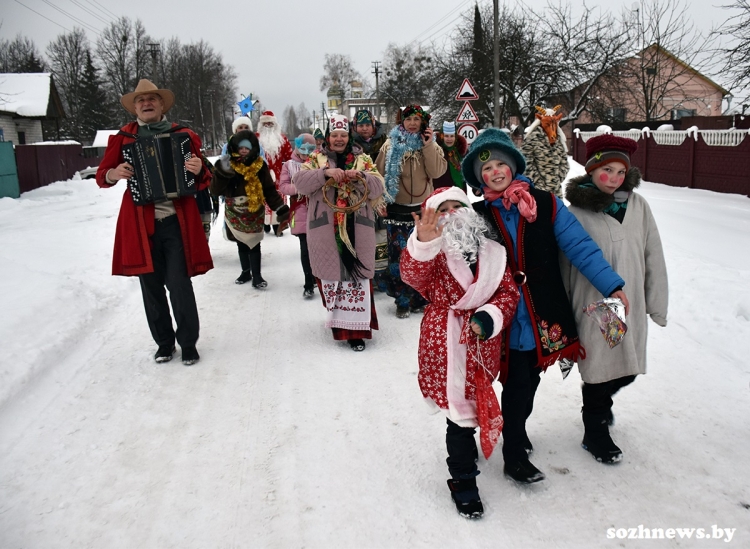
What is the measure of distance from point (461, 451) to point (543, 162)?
2918mm

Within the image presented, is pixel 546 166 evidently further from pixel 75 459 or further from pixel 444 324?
pixel 75 459


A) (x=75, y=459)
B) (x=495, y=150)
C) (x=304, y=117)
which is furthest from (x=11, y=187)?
(x=304, y=117)

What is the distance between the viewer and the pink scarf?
279 cm

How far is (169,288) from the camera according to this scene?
5000mm

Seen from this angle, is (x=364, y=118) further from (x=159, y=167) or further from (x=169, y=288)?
(x=169, y=288)

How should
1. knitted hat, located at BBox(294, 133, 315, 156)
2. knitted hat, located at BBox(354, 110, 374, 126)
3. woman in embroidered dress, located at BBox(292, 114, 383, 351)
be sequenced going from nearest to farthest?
woman in embroidered dress, located at BBox(292, 114, 383, 351), knitted hat, located at BBox(354, 110, 374, 126), knitted hat, located at BBox(294, 133, 315, 156)

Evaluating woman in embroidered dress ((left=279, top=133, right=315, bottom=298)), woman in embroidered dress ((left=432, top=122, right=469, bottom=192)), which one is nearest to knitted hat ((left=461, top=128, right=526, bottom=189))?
woman in embroidered dress ((left=279, top=133, right=315, bottom=298))

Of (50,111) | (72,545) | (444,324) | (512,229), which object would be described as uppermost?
(50,111)

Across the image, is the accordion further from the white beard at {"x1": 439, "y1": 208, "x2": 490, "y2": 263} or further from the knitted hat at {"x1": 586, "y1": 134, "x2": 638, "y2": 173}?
the knitted hat at {"x1": 586, "y1": 134, "x2": 638, "y2": 173}

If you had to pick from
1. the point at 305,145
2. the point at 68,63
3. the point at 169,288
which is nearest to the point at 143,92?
the point at 169,288

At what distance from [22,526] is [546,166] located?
4.35 meters

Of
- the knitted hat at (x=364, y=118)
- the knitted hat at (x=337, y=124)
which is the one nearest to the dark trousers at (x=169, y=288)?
the knitted hat at (x=337, y=124)

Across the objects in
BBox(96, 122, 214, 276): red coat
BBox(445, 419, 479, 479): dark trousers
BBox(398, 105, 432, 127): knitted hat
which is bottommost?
BBox(445, 419, 479, 479): dark trousers

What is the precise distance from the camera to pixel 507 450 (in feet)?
10.1
